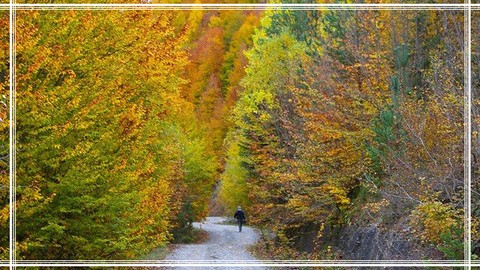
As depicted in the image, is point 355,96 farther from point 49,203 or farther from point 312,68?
point 49,203

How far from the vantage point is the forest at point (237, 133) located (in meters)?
8.56

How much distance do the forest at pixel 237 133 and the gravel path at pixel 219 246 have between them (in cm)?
27

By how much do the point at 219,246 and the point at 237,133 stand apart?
199 inches

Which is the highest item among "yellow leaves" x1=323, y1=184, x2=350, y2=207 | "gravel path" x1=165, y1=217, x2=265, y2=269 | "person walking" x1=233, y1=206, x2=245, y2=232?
"yellow leaves" x1=323, y1=184, x2=350, y2=207

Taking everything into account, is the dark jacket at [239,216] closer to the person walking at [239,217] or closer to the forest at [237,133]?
the person walking at [239,217]

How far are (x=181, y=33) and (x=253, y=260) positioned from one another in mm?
4555

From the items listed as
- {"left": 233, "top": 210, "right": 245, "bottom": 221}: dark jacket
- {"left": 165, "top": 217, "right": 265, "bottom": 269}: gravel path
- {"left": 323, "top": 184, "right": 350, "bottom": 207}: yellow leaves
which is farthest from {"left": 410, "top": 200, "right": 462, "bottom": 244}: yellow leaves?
{"left": 323, "top": 184, "right": 350, "bottom": 207}: yellow leaves

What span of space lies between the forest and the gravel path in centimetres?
27

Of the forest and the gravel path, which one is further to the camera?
the gravel path

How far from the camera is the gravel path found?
984 cm

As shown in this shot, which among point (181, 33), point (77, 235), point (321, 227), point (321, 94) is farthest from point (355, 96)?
point (77, 235)

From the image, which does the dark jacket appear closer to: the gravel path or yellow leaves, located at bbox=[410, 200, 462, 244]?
the gravel path

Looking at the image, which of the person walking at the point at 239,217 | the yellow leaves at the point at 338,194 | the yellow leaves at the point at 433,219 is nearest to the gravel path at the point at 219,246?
the person walking at the point at 239,217

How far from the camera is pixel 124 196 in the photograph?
32.7 feet
